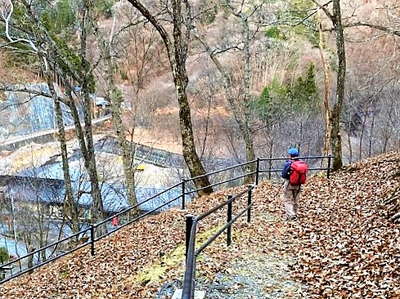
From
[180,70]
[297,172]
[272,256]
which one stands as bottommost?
[272,256]

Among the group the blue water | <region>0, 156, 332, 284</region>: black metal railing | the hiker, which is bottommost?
<region>0, 156, 332, 284</region>: black metal railing

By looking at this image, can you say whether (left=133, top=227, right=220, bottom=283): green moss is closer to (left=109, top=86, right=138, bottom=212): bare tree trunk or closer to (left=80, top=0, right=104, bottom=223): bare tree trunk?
(left=109, top=86, right=138, bottom=212): bare tree trunk

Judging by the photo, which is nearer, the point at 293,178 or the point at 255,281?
the point at 255,281

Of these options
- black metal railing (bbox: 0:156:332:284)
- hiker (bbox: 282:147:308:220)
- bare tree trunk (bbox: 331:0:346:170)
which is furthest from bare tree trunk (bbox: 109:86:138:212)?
bare tree trunk (bbox: 331:0:346:170)

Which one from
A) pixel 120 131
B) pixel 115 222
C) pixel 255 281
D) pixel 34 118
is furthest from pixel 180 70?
pixel 34 118

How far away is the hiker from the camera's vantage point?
31.1ft

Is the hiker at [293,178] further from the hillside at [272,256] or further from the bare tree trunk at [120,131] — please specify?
the bare tree trunk at [120,131]

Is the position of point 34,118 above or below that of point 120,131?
above

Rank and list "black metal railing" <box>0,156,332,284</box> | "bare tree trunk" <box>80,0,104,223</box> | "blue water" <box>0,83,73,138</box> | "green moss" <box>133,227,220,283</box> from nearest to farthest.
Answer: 1. "green moss" <box>133,227,220,283</box>
2. "black metal railing" <box>0,156,332,284</box>
3. "bare tree trunk" <box>80,0,104,223</box>
4. "blue water" <box>0,83,73,138</box>

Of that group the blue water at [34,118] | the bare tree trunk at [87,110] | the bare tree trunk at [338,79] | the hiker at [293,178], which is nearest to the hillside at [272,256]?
the hiker at [293,178]

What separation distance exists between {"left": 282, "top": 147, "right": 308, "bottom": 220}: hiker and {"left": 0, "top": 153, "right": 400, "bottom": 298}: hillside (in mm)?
318

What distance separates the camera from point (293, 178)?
31.2 feet

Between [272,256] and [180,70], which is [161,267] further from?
[180,70]

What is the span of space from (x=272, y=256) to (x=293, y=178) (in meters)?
2.32
